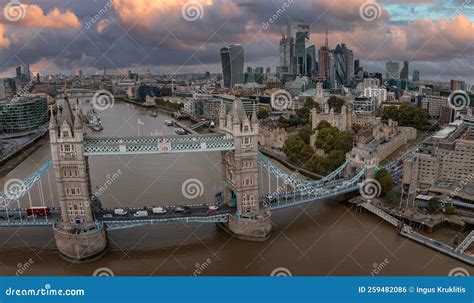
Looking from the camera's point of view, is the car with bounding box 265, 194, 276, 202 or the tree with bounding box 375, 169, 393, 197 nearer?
the car with bounding box 265, 194, 276, 202

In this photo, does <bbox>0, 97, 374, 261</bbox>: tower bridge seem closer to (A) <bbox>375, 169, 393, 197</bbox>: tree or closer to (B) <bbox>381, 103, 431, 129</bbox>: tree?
(A) <bbox>375, 169, 393, 197</bbox>: tree

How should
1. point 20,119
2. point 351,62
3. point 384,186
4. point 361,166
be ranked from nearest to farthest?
point 384,186, point 361,166, point 20,119, point 351,62

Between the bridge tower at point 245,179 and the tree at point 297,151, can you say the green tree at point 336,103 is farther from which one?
the bridge tower at point 245,179

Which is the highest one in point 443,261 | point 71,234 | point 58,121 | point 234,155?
point 58,121

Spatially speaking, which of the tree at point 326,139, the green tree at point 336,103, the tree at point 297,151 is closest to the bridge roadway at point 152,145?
the tree at point 297,151

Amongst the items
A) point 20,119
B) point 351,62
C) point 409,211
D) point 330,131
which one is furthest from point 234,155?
point 351,62

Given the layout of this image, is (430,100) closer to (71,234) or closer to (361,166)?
(361,166)

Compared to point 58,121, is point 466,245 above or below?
below

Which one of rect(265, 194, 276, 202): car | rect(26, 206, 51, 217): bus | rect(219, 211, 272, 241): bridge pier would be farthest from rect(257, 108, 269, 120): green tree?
rect(26, 206, 51, 217): bus
